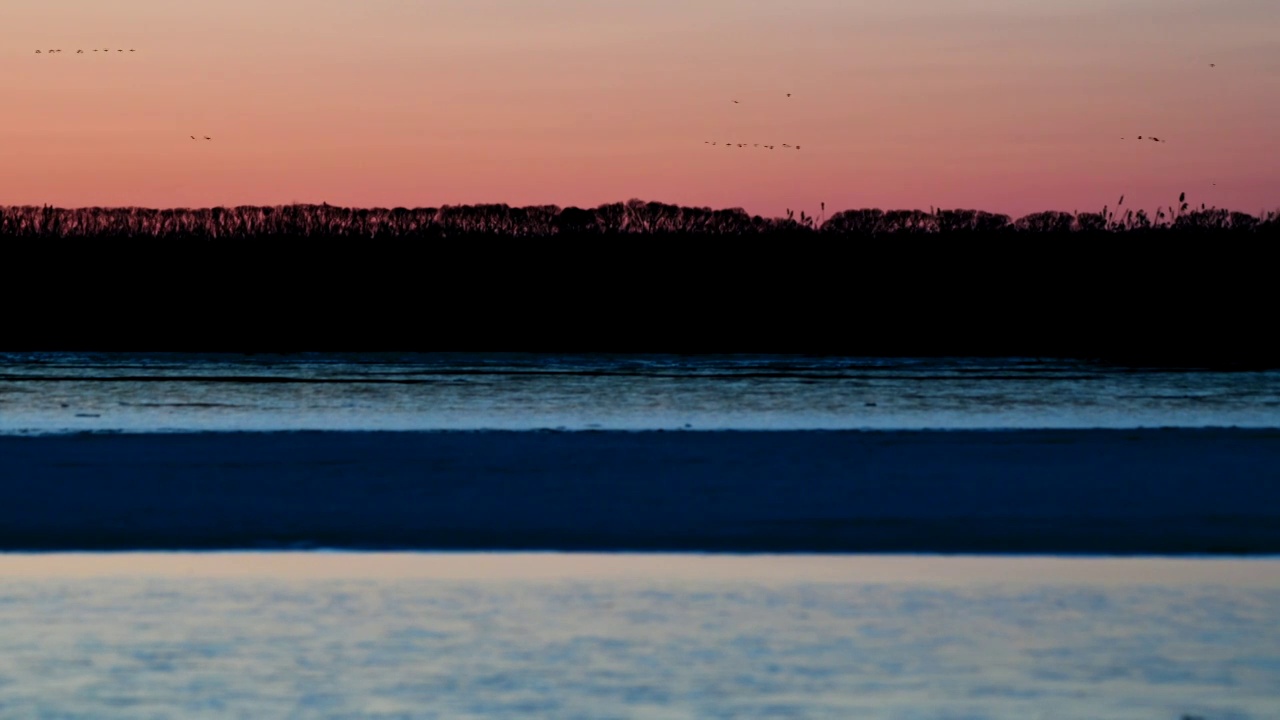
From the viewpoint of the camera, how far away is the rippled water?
19328 mm

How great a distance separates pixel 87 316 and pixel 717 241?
596 inches

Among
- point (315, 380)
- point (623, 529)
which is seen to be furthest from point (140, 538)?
point (315, 380)

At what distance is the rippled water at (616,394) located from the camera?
761 inches

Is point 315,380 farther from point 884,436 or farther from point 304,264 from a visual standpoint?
point 304,264

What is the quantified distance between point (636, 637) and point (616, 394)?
16.1 meters

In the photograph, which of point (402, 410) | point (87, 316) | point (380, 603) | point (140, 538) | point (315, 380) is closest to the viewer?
point (380, 603)

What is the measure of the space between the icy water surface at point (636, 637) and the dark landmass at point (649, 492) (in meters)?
0.80

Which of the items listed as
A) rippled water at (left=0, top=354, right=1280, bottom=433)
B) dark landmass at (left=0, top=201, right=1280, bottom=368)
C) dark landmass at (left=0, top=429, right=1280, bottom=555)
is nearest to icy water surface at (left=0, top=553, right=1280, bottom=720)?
dark landmass at (left=0, top=429, right=1280, bottom=555)

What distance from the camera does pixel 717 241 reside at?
45.7m

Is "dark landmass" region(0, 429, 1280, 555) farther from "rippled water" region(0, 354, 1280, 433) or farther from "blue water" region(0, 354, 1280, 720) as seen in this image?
"rippled water" region(0, 354, 1280, 433)

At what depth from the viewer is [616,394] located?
24.1 m

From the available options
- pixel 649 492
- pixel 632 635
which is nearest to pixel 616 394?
pixel 649 492

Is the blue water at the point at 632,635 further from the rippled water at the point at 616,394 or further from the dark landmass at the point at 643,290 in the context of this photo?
the dark landmass at the point at 643,290

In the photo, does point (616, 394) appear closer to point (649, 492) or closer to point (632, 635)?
point (649, 492)
